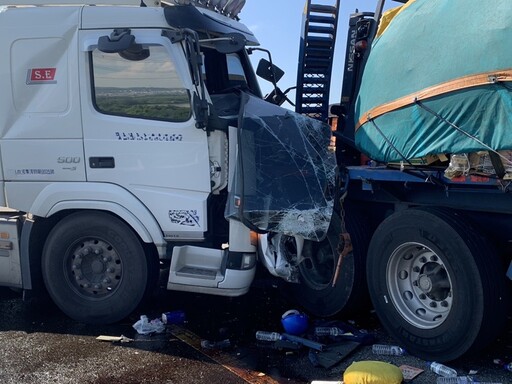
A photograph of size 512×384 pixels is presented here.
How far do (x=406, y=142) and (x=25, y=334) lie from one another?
151 inches

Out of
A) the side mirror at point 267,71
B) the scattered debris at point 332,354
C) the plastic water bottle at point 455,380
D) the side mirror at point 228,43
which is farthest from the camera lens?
the side mirror at point 267,71

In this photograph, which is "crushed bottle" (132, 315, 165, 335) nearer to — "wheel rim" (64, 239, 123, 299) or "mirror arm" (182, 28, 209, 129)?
"wheel rim" (64, 239, 123, 299)

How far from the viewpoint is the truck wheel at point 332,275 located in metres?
4.94

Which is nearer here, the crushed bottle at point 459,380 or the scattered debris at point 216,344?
the crushed bottle at point 459,380

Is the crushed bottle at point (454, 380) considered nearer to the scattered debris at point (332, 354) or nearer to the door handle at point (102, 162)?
the scattered debris at point (332, 354)

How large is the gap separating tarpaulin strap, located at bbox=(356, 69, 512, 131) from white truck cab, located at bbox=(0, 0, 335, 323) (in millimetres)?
849

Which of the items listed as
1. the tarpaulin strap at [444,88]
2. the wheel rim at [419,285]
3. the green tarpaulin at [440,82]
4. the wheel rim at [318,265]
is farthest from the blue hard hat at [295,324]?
the tarpaulin strap at [444,88]

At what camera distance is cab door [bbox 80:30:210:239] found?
4938 mm

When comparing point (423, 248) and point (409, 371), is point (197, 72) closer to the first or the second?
point (423, 248)

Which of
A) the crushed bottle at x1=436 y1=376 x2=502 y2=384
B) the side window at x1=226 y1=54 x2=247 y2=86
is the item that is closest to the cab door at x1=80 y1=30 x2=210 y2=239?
the side window at x1=226 y1=54 x2=247 y2=86

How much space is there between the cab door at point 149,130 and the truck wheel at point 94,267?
0.40m

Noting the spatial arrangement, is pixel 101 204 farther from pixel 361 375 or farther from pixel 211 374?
pixel 361 375

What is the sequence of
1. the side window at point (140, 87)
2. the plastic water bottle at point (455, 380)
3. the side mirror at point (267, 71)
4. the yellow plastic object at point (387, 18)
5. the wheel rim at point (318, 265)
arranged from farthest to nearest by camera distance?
the side mirror at point (267, 71) < the wheel rim at point (318, 265) < the side window at point (140, 87) < the yellow plastic object at point (387, 18) < the plastic water bottle at point (455, 380)

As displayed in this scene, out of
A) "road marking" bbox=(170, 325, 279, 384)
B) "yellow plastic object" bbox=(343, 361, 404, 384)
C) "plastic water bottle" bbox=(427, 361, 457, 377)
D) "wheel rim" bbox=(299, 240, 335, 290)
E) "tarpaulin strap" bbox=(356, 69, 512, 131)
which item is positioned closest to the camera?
"tarpaulin strap" bbox=(356, 69, 512, 131)
